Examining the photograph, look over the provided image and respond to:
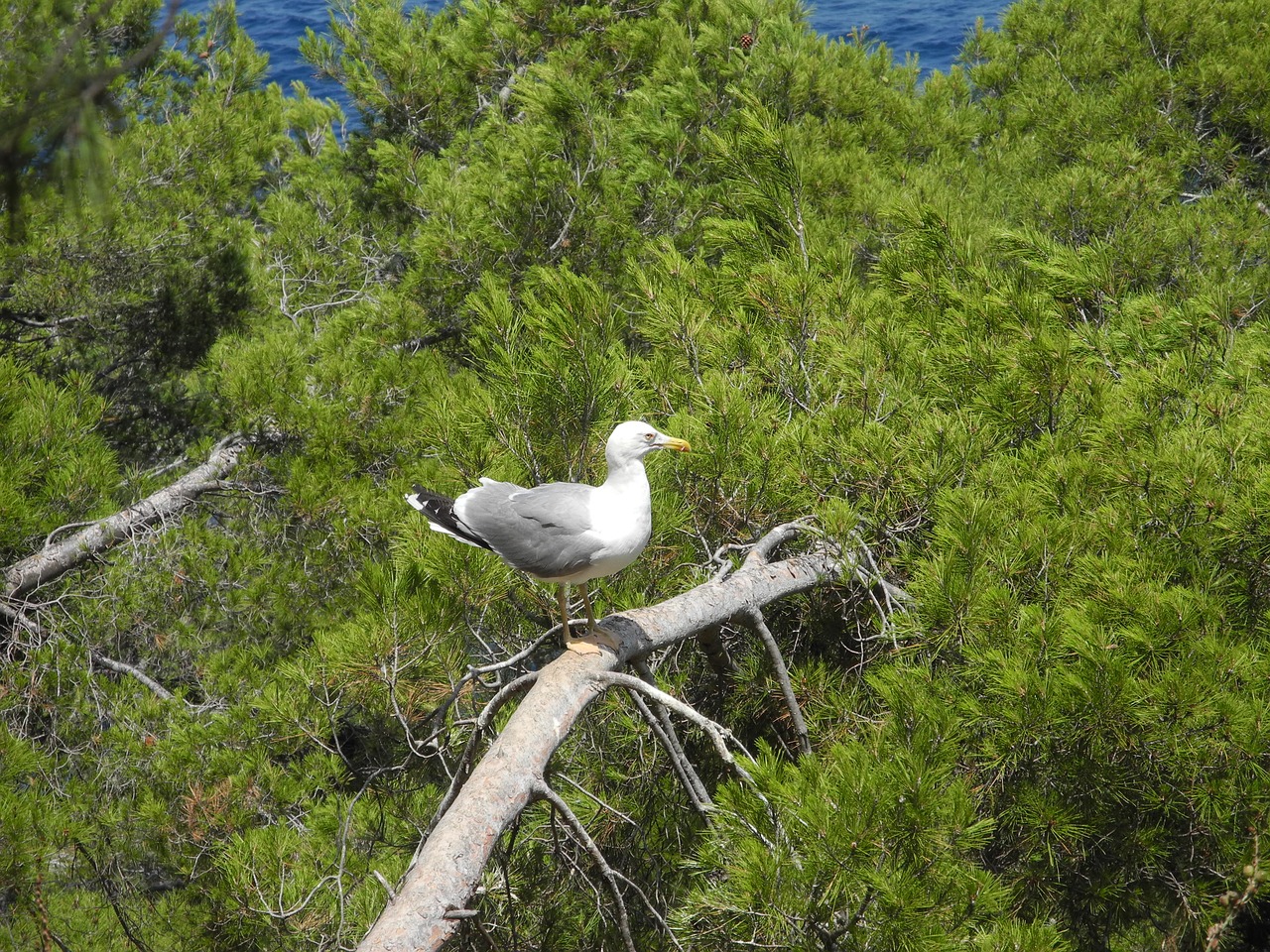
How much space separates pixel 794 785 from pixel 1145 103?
5.71 m

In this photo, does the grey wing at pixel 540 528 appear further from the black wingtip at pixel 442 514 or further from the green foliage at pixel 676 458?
the green foliage at pixel 676 458

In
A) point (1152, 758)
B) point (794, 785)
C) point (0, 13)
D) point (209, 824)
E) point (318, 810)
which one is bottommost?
point (209, 824)

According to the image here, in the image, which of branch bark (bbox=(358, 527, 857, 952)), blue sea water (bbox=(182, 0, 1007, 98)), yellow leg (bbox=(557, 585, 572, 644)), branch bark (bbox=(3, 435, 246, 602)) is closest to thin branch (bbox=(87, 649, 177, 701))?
branch bark (bbox=(3, 435, 246, 602))

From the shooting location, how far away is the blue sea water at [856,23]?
58.7 feet

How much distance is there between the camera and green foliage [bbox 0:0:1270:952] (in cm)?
202

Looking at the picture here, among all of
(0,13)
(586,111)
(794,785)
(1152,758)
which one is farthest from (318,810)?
(0,13)

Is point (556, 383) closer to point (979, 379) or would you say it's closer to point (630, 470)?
point (630, 470)

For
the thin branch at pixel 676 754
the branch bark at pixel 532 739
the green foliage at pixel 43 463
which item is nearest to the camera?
the branch bark at pixel 532 739

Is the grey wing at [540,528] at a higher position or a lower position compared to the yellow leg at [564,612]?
higher

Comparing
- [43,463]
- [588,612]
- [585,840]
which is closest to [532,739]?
[585,840]

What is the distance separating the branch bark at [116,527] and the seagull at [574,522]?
2.54m


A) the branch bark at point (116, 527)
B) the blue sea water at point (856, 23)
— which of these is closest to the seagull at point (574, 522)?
the branch bark at point (116, 527)

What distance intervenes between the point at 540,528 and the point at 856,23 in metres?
19.6

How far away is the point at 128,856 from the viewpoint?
4062mm
